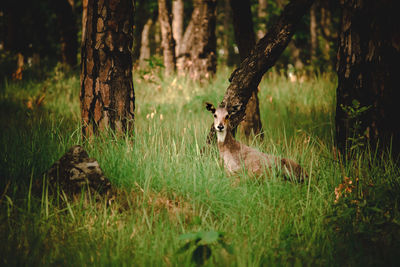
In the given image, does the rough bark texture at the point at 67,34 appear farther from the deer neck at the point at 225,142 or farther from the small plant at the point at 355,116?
the small plant at the point at 355,116

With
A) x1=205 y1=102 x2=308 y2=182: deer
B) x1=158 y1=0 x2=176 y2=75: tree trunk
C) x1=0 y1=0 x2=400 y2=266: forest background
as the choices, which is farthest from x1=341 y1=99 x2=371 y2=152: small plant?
x1=158 y1=0 x2=176 y2=75: tree trunk

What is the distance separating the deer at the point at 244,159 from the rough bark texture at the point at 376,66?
0.85 meters

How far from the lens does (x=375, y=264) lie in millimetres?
2738

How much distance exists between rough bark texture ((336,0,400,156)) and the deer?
85cm

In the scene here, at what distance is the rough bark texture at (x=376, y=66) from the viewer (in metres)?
4.30

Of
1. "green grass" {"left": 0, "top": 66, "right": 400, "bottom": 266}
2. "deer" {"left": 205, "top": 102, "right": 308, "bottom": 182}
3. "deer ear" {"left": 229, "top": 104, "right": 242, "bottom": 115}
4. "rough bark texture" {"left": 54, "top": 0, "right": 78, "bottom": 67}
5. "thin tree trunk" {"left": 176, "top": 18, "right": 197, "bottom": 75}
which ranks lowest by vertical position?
"green grass" {"left": 0, "top": 66, "right": 400, "bottom": 266}

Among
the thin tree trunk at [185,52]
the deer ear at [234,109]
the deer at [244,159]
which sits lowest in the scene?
the deer at [244,159]

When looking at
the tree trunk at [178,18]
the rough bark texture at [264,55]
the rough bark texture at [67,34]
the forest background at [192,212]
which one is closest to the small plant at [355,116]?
the forest background at [192,212]

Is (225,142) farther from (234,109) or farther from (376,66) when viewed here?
(376,66)

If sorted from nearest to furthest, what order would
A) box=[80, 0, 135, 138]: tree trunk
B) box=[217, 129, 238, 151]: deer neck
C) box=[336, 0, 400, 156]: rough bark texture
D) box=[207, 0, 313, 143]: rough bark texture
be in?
box=[336, 0, 400, 156]: rough bark texture, box=[217, 129, 238, 151]: deer neck, box=[207, 0, 313, 143]: rough bark texture, box=[80, 0, 135, 138]: tree trunk

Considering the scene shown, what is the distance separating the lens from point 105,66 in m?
4.75

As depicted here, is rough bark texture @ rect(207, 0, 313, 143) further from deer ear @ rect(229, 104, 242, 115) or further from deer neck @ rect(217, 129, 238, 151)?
deer neck @ rect(217, 129, 238, 151)

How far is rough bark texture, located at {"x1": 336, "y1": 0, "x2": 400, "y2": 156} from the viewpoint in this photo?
4301mm

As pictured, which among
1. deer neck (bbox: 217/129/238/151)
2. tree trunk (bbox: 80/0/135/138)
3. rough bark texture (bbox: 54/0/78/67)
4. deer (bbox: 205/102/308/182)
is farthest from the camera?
rough bark texture (bbox: 54/0/78/67)
